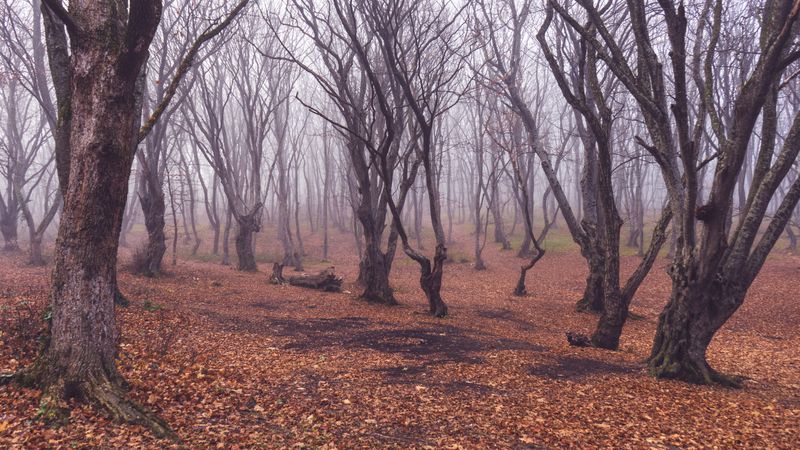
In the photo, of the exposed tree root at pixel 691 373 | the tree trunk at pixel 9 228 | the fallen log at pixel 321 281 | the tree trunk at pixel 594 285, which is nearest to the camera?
the exposed tree root at pixel 691 373

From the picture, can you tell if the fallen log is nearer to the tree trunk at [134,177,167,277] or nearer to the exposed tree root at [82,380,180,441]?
the tree trunk at [134,177,167,277]

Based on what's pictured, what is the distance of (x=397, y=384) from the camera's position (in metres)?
5.77

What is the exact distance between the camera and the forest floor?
4219 millimetres

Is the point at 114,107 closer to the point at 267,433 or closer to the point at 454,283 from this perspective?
the point at 267,433

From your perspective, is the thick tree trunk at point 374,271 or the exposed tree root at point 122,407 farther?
the thick tree trunk at point 374,271

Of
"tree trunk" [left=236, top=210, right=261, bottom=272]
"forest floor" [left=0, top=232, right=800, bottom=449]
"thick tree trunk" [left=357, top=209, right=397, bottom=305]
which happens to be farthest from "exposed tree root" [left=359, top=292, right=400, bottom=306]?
"tree trunk" [left=236, top=210, right=261, bottom=272]

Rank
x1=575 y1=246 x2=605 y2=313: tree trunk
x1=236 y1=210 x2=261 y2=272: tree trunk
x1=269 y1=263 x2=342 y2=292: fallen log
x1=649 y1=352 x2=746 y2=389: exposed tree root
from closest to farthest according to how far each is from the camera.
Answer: x1=649 y1=352 x2=746 y2=389: exposed tree root, x1=575 y1=246 x2=605 y2=313: tree trunk, x1=269 y1=263 x2=342 y2=292: fallen log, x1=236 y1=210 x2=261 y2=272: tree trunk

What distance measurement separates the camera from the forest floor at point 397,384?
4219mm

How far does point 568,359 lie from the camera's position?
283 inches

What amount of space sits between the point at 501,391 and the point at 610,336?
140 inches

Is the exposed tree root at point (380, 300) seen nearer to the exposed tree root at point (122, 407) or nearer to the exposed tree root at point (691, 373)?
the exposed tree root at point (691, 373)

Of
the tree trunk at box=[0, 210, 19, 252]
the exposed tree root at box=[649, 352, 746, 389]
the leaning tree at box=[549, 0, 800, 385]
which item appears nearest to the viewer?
the leaning tree at box=[549, 0, 800, 385]

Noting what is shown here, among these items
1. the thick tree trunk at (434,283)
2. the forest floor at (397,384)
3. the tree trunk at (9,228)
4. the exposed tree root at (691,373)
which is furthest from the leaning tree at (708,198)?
the tree trunk at (9,228)

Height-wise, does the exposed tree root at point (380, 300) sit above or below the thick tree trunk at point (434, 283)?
below
